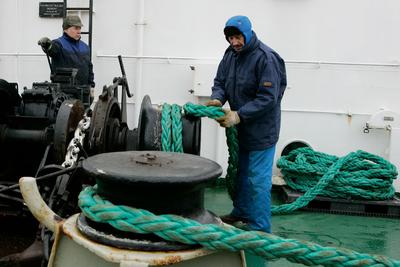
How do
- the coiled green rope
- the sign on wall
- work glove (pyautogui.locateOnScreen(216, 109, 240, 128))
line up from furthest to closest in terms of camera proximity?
the sign on wall → the coiled green rope → work glove (pyautogui.locateOnScreen(216, 109, 240, 128))

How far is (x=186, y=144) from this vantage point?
261 cm

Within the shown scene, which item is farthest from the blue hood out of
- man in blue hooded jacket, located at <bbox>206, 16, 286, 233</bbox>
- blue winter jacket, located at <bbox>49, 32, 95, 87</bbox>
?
blue winter jacket, located at <bbox>49, 32, 95, 87</bbox>

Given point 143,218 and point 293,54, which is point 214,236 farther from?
point 293,54

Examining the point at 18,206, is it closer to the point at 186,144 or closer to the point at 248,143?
the point at 186,144

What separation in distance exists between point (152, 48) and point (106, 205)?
4540mm

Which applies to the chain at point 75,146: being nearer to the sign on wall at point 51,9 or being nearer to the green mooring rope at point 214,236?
the green mooring rope at point 214,236

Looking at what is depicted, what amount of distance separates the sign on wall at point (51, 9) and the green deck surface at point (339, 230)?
319 centimetres

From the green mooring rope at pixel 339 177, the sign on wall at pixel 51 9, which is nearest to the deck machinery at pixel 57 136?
the sign on wall at pixel 51 9

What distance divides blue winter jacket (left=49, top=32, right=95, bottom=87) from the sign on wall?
766 mm

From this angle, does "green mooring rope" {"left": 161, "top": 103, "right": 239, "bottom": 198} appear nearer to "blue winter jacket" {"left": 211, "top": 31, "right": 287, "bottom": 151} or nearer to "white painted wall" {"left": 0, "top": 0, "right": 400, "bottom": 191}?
"blue winter jacket" {"left": 211, "top": 31, "right": 287, "bottom": 151}

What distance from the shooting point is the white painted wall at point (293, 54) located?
5.02 metres

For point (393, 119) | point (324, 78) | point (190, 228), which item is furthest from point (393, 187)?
point (190, 228)

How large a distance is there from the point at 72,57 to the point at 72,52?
60 millimetres

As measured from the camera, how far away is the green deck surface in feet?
11.7
